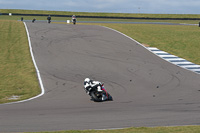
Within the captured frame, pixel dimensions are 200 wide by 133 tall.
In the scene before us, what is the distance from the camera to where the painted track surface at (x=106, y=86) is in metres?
11.6

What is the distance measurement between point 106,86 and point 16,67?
8.58 meters

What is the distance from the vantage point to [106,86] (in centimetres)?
1902

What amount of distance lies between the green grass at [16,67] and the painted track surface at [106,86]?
34.6 inches

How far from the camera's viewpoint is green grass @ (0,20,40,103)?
18109 millimetres

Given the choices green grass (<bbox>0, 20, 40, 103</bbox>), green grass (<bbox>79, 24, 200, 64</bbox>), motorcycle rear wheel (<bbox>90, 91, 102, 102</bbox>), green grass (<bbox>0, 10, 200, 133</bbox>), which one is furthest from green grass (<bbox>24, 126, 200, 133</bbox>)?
green grass (<bbox>79, 24, 200, 64</bbox>)

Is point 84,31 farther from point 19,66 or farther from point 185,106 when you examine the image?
point 185,106

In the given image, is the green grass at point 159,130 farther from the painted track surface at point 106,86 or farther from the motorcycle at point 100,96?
the motorcycle at point 100,96

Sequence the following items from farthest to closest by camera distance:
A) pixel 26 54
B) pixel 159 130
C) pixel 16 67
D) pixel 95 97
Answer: pixel 26 54 → pixel 16 67 → pixel 95 97 → pixel 159 130

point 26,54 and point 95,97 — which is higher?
point 26,54

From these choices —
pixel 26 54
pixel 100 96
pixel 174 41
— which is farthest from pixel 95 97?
pixel 174 41

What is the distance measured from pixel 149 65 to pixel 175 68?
2.03 metres

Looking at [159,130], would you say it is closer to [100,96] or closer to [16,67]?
[100,96]

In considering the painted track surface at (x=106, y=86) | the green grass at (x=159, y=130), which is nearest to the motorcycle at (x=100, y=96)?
the painted track surface at (x=106, y=86)

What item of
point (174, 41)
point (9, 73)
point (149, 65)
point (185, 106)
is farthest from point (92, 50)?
point (185, 106)
